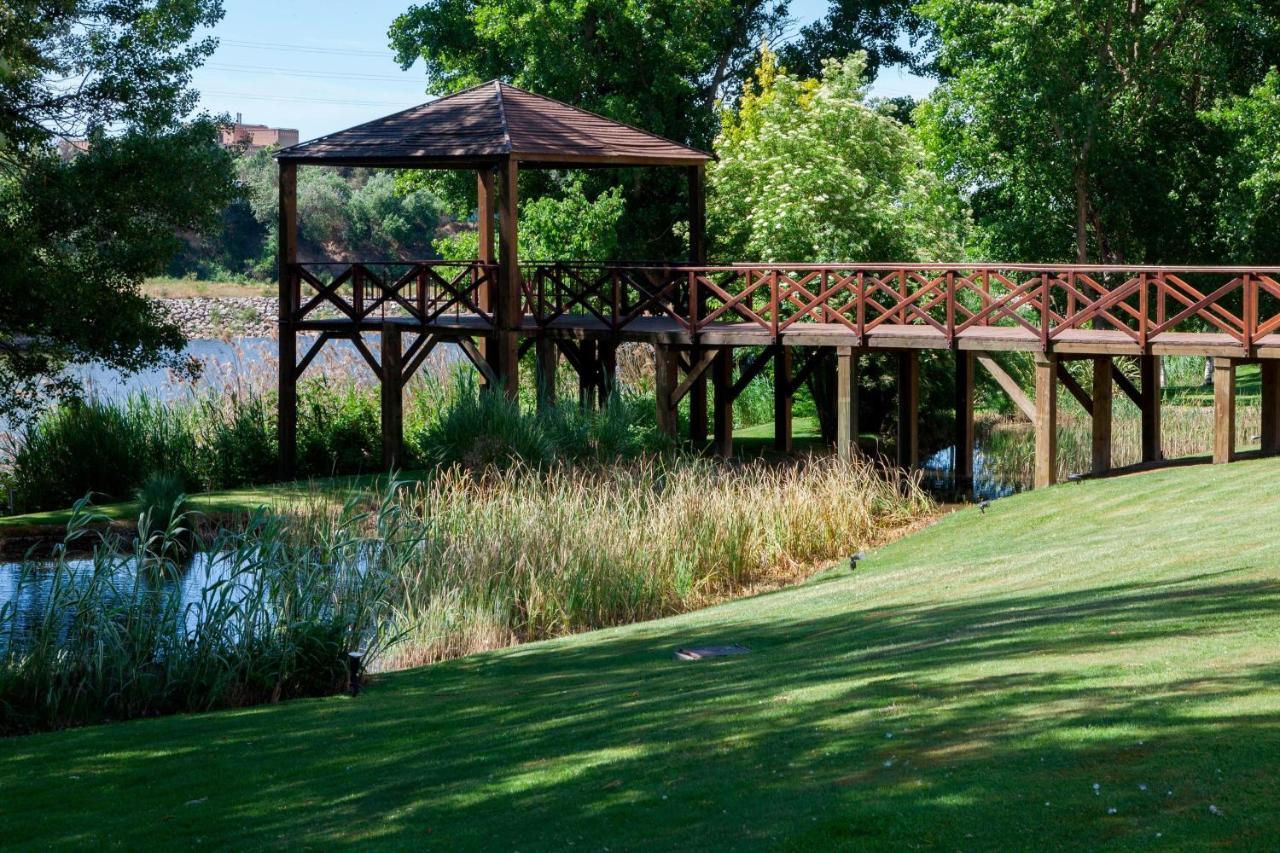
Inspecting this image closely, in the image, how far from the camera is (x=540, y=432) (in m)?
19.1

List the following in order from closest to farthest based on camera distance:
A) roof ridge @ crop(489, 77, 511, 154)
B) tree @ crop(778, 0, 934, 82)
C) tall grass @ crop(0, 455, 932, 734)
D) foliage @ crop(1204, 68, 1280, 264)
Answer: tall grass @ crop(0, 455, 932, 734)
roof ridge @ crop(489, 77, 511, 154)
foliage @ crop(1204, 68, 1280, 264)
tree @ crop(778, 0, 934, 82)

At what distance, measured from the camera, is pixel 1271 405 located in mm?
17844

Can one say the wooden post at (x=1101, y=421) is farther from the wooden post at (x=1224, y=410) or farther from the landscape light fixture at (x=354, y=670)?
the landscape light fixture at (x=354, y=670)

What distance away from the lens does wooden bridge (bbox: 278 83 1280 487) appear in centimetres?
1897

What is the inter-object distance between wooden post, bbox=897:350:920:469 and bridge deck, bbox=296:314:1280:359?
1.18 metres

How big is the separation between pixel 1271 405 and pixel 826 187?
32.4 ft

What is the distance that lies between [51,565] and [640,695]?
10.1 metres

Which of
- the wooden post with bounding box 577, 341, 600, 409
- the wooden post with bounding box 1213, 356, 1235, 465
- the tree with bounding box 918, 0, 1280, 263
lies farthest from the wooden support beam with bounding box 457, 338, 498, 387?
the tree with bounding box 918, 0, 1280, 263

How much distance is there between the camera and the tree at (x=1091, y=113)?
2900 cm

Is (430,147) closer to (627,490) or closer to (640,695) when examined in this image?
(627,490)

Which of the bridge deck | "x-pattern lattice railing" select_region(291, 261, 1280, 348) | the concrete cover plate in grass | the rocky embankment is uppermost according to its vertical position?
the rocky embankment

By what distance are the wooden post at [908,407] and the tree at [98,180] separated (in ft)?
31.6

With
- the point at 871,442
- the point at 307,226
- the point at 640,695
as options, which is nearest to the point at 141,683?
the point at 640,695

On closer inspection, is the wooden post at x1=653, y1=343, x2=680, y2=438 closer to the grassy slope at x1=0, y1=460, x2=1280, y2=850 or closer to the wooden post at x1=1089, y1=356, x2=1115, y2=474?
the wooden post at x1=1089, y1=356, x2=1115, y2=474
